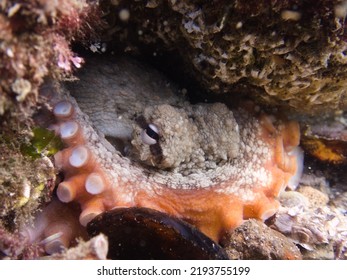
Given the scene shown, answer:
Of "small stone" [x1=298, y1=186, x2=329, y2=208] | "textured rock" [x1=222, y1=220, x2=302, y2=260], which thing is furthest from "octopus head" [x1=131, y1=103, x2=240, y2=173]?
"small stone" [x1=298, y1=186, x2=329, y2=208]

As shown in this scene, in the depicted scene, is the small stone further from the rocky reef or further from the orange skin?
the orange skin

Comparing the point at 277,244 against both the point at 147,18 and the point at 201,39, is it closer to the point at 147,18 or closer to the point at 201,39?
the point at 201,39

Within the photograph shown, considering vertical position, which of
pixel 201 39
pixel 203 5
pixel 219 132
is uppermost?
pixel 203 5

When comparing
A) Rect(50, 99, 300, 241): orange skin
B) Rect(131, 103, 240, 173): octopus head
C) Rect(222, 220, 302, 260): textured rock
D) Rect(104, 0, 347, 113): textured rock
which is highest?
Rect(104, 0, 347, 113): textured rock

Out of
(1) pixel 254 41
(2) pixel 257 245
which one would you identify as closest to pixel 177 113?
(1) pixel 254 41

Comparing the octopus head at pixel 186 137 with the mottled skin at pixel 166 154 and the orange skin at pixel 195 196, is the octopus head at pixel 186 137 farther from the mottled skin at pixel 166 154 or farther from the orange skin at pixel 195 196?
the orange skin at pixel 195 196

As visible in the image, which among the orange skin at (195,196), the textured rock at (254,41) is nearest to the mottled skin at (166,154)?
the orange skin at (195,196)

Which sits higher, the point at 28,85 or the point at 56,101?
the point at 28,85
